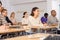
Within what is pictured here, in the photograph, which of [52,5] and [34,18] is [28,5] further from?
[34,18]

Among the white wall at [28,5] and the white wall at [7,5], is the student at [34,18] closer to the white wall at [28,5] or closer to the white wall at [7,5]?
the white wall at [28,5]

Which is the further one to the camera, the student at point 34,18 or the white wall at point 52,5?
the white wall at point 52,5

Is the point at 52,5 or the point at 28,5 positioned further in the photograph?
the point at 28,5

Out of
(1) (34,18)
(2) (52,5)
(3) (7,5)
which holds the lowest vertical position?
(1) (34,18)

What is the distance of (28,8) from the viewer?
8750 millimetres

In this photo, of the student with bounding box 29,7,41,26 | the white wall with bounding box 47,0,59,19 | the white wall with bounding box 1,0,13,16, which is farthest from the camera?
the white wall with bounding box 1,0,13,16

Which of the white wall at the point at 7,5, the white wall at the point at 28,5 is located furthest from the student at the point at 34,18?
the white wall at the point at 7,5

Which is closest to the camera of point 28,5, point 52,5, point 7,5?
point 52,5

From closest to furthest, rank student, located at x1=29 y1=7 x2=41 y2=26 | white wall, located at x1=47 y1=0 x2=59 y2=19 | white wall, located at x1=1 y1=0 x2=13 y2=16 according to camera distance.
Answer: student, located at x1=29 y1=7 x2=41 y2=26, white wall, located at x1=47 y1=0 x2=59 y2=19, white wall, located at x1=1 y1=0 x2=13 y2=16

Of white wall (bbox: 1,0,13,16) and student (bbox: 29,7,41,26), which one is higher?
white wall (bbox: 1,0,13,16)

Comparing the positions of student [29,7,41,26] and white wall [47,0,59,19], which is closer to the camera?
student [29,7,41,26]

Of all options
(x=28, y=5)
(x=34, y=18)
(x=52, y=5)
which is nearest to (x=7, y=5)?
(x=28, y=5)

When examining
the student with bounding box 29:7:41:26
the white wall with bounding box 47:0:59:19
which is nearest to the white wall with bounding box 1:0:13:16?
the white wall with bounding box 47:0:59:19

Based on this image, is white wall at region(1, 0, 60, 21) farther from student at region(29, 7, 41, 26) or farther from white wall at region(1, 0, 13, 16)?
student at region(29, 7, 41, 26)
